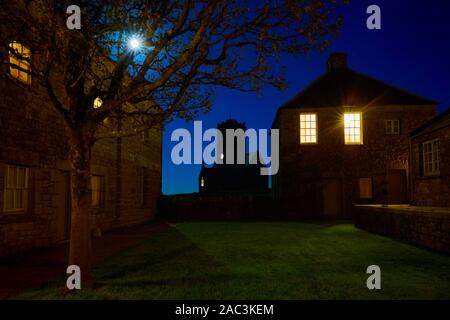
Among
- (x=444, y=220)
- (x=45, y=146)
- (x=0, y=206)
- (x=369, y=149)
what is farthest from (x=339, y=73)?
(x=0, y=206)

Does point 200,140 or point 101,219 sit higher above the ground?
point 200,140

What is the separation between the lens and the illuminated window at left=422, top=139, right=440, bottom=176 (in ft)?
45.1

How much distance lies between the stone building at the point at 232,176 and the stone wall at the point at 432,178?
25.9m

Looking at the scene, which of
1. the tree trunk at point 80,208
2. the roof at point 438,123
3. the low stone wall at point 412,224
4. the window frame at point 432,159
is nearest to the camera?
the tree trunk at point 80,208

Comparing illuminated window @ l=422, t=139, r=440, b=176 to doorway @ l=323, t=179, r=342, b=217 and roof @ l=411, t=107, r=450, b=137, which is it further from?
doorway @ l=323, t=179, r=342, b=217

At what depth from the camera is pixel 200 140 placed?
20.0 meters

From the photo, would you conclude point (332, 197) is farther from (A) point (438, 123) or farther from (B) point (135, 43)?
(B) point (135, 43)

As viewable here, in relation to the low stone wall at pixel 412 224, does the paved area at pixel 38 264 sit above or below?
below

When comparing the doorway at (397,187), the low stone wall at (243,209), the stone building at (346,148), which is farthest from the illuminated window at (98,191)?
the doorway at (397,187)

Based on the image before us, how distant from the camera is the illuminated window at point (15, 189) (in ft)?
29.8

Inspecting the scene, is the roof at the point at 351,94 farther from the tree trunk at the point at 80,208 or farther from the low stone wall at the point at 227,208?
the tree trunk at the point at 80,208

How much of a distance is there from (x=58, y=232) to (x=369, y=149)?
16106 mm

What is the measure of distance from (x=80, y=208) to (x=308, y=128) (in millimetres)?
16440
